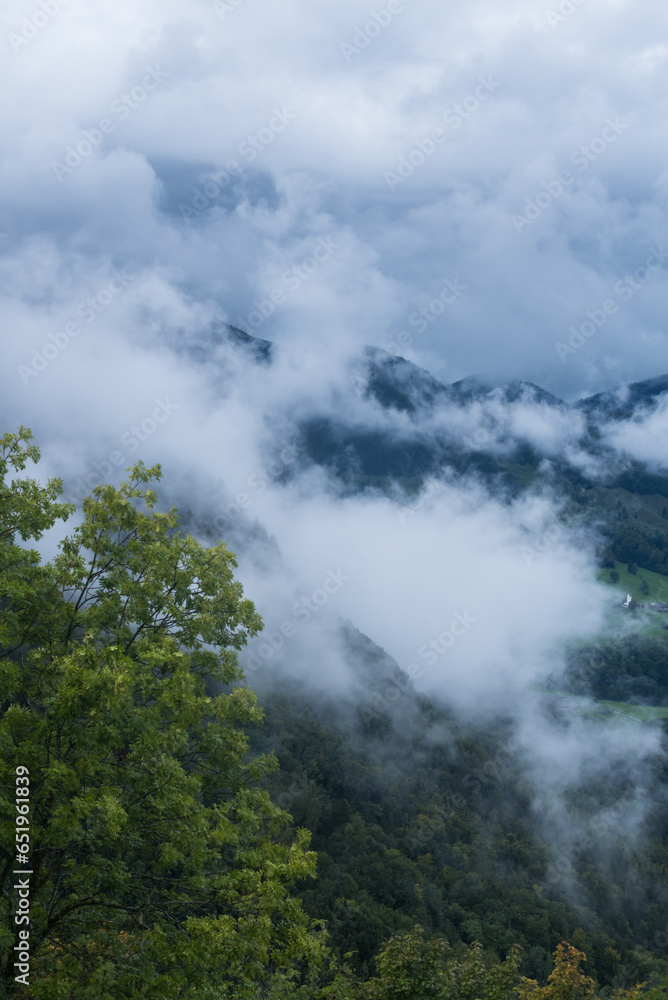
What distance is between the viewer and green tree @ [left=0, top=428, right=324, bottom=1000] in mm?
14477

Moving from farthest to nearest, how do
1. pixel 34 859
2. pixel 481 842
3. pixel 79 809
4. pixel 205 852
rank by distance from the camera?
pixel 481 842
pixel 205 852
pixel 34 859
pixel 79 809

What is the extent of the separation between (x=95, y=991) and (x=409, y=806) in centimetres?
16486

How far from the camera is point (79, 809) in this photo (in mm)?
13758

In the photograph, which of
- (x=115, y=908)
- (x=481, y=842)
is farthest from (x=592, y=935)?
(x=115, y=908)

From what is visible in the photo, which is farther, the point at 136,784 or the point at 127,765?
the point at 127,765

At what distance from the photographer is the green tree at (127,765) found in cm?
1448

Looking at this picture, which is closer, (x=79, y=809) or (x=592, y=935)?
(x=79, y=809)

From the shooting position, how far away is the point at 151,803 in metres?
16.3

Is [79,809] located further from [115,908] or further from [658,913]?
[658,913]

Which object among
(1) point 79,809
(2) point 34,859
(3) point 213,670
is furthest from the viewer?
(3) point 213,670

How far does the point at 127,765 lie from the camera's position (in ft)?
51.9

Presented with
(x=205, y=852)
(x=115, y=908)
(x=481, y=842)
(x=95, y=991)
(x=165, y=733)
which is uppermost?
(x=481, y=842)

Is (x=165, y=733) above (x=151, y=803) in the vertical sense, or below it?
above

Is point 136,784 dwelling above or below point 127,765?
below
